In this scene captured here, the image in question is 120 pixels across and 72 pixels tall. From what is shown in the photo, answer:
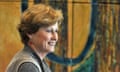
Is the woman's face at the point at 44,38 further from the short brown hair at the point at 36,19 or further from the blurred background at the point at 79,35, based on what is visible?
the blurred background at the point at 79,35

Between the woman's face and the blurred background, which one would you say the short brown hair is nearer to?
the woman's face

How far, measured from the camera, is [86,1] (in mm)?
4562

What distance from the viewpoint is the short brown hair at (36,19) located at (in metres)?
2.21

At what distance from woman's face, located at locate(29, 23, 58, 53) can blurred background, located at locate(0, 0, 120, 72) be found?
2139mm

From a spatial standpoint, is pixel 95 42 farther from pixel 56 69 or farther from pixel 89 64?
pixel 56 69

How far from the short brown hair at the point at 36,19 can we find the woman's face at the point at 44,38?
3cm

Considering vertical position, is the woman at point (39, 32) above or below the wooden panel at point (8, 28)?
above

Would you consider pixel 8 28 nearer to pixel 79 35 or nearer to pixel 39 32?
pixel 79 35

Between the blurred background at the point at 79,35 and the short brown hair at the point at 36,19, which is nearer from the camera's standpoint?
the short brown hair at the point at 36,19

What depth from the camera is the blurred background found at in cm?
438

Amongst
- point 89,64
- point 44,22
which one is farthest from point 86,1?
point 44,22

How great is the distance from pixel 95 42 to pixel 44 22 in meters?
2.51

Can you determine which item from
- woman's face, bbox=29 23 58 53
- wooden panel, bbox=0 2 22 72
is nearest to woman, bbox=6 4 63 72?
woman's face, bbox=29 23 58 53

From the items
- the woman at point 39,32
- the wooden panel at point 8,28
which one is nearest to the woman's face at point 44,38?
the woman at point 39,32
